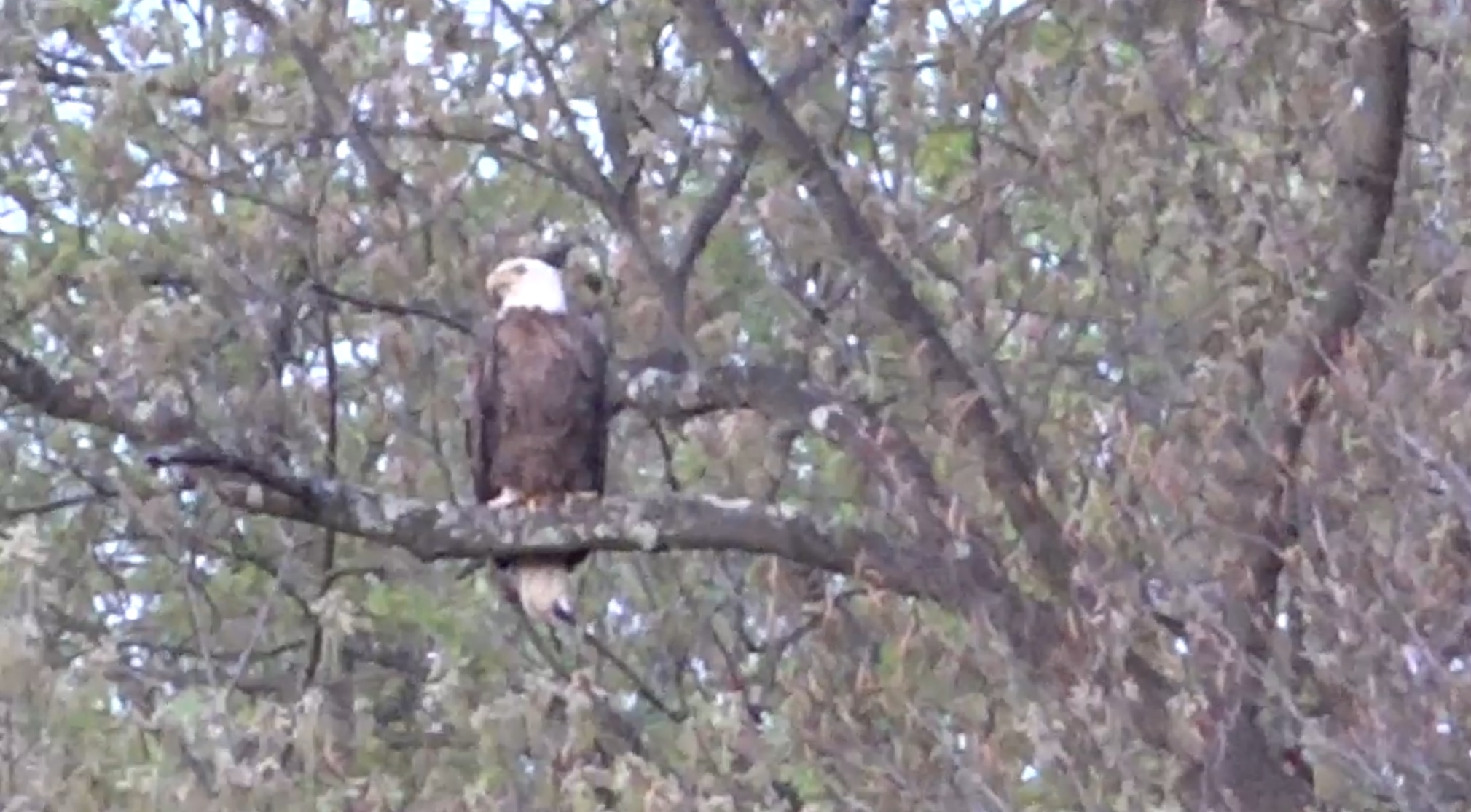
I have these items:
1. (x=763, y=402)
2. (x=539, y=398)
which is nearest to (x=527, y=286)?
(x=539, y=398)

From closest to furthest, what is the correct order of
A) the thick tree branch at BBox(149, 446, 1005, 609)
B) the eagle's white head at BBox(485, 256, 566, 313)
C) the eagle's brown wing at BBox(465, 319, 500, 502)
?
1. the thick tree branch at BBox(149, 446, 1005, 609)
2. the eagle's white head at BBox(485, 256, 566, 313)
3. the eagle's brown wing at BBox(465, 319, 500, 502)

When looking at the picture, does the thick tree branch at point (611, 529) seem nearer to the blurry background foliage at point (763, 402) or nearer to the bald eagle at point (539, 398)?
the blurry background foliage at point (763, 402)

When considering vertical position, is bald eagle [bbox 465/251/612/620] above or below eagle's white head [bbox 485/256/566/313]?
below

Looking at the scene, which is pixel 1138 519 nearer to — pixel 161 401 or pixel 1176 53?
pixel 1176 53

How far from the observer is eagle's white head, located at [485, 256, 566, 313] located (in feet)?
19.1

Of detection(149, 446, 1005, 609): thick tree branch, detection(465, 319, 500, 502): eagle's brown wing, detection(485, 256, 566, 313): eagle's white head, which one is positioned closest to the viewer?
detection(149, 446, 1005, 609): thick tree branch

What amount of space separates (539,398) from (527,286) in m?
0.27

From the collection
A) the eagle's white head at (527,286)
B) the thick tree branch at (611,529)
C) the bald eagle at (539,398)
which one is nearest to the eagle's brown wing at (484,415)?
the bald eagle at (539,398)

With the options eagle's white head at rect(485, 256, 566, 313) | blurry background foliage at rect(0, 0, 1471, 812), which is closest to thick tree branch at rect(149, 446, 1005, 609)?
blurry background foliage at rect(0, 0, 1471, 812)

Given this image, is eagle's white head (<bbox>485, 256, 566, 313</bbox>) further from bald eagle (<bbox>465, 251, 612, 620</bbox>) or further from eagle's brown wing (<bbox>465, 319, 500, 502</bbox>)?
eagle's brown wing (<bbox>465, 319, 500, 502</bbox>)

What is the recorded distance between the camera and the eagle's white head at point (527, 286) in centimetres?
582

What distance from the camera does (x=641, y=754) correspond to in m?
5.27

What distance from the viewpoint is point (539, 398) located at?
6.03 metres

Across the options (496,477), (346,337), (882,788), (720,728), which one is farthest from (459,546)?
(346,337)
